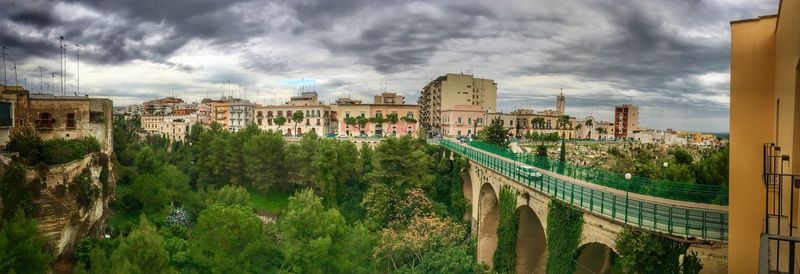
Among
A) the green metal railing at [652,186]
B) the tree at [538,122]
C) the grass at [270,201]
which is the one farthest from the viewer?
the tree at [538,122]

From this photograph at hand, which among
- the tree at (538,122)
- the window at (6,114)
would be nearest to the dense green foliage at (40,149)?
the window at (6,114)

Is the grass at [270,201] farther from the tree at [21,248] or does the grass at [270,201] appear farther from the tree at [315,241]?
the tree at [21,248]

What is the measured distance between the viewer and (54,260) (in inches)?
883

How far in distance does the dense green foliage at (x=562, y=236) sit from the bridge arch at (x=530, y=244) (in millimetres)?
4810

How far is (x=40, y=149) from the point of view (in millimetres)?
26078

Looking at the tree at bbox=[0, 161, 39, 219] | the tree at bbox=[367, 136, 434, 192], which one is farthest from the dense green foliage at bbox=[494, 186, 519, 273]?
the tree at bbox=[0, 161, 39, 219]

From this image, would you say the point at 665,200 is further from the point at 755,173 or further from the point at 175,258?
the point at 175,258

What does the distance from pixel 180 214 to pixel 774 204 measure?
33.5m

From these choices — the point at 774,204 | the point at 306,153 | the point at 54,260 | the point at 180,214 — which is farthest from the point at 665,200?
the point at 306,153

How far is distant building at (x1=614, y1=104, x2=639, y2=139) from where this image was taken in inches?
→ 3516

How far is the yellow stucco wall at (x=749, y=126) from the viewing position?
7.14 meters

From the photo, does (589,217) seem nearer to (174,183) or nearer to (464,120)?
(174,183)

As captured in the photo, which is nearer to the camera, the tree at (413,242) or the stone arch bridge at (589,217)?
the stone arch bridge at (589,217)

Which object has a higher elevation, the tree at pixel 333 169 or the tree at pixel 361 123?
the tree at pixel 361 123
